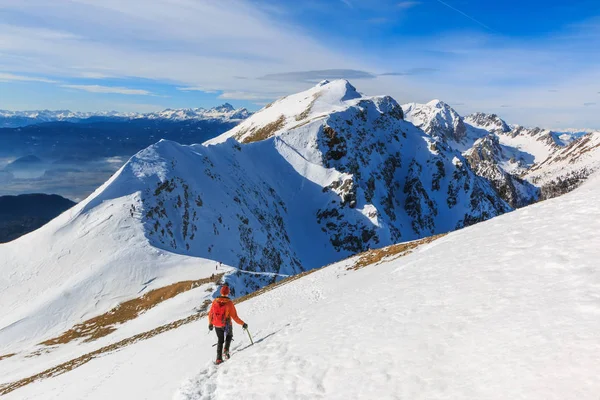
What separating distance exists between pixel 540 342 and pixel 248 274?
39.6m

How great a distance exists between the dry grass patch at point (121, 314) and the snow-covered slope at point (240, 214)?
182 cm

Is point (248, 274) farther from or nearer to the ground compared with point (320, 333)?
nearer to the ground

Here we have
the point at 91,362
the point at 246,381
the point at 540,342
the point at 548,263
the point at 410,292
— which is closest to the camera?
the point at 540,342

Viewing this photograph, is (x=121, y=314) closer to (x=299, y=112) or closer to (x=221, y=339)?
(x=221, y=339)

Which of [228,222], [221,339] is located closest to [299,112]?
[228,222]

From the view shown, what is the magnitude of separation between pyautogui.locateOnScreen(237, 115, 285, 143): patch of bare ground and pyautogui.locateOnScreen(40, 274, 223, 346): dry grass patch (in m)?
122

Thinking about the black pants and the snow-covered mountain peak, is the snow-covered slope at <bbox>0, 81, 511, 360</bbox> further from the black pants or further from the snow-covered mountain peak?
the black pants

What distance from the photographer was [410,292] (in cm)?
1537

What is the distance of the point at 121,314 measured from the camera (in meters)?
40.6

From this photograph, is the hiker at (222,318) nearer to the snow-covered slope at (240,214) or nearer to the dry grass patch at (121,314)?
the dry grass patch at (121,314)

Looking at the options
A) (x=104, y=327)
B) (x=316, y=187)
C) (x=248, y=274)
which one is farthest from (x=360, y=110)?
(x=104, y=327)

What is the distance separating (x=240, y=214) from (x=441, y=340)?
7003 cm

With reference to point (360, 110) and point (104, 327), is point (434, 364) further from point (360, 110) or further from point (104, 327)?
point (360, 110)

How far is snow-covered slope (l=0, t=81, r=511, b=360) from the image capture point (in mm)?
45750
